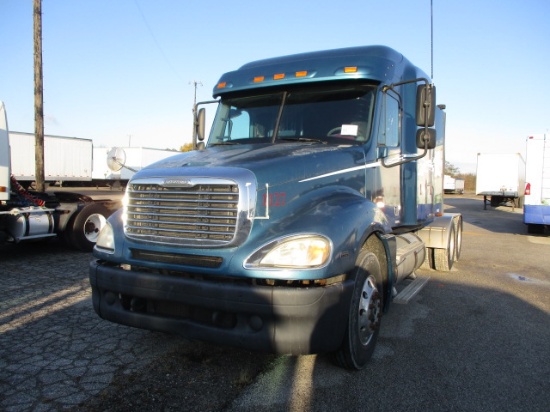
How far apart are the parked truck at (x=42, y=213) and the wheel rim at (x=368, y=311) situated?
652 cm

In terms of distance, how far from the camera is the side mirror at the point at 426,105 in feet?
14.6

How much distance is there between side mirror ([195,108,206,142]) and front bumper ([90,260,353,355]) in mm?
2900

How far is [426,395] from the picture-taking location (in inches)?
125

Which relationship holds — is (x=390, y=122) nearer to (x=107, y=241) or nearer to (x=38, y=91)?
(x=107, y=241)

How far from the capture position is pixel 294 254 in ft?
9.70

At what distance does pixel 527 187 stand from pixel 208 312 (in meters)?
12.5

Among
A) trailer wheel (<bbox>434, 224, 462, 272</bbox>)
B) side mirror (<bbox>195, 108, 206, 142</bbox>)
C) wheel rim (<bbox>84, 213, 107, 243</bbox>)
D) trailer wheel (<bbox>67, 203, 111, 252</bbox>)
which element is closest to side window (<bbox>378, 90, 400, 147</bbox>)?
side mirror (<bbox>195, 108, 206, 142</bbox>)

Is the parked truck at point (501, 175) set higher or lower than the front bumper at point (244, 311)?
higher

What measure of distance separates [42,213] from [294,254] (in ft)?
22.1

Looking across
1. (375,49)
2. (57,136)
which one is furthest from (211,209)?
A: (57,136)

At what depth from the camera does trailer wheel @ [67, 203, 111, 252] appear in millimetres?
8516

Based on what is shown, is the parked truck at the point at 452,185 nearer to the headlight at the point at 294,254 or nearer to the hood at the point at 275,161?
the hood at the point at 275,161

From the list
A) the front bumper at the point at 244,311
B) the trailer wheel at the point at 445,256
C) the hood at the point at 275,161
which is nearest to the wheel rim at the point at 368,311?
the front bumper at the point at 244,311

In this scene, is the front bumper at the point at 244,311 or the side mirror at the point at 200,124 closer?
the front bumper at the point at 244,311
